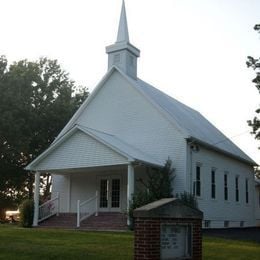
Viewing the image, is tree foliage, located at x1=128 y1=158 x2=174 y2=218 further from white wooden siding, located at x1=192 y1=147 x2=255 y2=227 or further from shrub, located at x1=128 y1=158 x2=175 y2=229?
white wooden siding, located at x1=192 y1=147 x2=255 y2=227

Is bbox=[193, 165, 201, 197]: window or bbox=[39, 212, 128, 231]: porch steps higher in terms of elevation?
bbox=[193, 165, 201, 197]: window

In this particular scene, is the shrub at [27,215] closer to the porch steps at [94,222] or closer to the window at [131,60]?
the porch steps at [94,222]

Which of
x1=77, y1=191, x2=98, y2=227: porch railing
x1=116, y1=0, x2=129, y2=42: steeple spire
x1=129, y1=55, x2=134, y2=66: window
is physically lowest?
x1=77, y1=191, x2=98, y2=227: porch railing

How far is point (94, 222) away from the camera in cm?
2445

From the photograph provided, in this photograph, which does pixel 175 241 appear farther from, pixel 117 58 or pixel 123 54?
pixel 117 58

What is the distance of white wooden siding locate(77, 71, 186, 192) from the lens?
84.4 ft

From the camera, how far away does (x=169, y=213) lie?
1006cm

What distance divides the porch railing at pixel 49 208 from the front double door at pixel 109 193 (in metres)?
2.77

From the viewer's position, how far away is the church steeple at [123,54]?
29.1m

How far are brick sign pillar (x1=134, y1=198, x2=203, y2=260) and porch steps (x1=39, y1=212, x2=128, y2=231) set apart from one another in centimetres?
1184

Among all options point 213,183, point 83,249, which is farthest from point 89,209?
point 83,249

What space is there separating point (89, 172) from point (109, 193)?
1.93m

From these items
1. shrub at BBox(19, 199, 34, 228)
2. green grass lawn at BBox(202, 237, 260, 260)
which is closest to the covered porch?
shrub at BBox(19, 199, 34, 228)

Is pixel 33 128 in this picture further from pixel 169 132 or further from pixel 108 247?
pixel 108 247
